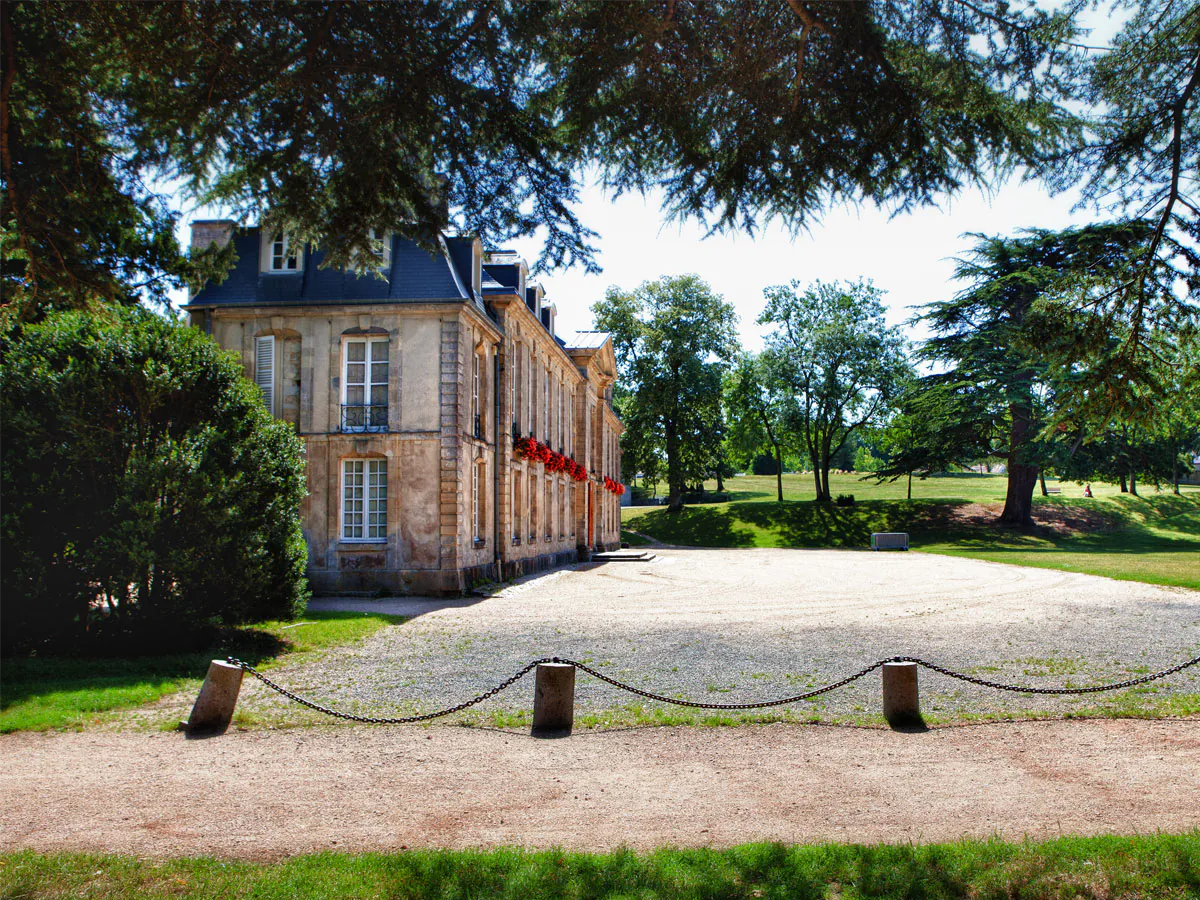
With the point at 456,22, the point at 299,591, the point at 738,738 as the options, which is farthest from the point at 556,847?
the point at 299,591

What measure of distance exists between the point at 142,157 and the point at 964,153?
211 inches

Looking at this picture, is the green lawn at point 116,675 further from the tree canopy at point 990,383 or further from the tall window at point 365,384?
the tree canopy at point 990,383

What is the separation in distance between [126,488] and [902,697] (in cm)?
884

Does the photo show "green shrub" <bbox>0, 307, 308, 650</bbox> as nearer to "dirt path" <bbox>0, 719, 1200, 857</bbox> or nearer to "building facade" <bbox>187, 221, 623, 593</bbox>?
"dirt path" <bbox>0, 719, 1200, 857</bbox>

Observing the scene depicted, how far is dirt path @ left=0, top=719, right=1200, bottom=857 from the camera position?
525 centimetres

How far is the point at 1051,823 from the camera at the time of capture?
17.5 ft

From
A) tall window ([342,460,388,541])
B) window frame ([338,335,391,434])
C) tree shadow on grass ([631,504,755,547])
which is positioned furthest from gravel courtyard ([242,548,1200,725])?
tree shadow on grass ([631,504,755,547])

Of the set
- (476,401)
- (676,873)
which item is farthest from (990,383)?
(676,873)

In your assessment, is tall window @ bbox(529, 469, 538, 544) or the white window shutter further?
tall window @ bbox(529, 469, 538, 544)

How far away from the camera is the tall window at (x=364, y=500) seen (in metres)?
20.3

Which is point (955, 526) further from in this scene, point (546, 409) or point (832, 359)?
point (546, 409)

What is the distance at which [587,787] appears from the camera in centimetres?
614

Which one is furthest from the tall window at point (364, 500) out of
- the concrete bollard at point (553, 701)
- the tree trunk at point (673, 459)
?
the tree trunk at point (673, 459)

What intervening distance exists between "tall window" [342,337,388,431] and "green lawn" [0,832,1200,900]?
16.0 metres
